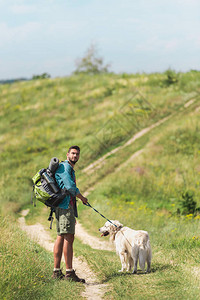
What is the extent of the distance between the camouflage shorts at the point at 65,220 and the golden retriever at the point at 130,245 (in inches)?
45.3

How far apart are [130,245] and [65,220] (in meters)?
1.38

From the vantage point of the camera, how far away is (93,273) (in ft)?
22.3

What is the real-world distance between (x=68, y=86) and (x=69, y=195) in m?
34.3

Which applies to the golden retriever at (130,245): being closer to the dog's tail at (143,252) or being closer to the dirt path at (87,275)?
the dog's tail at (143,252)

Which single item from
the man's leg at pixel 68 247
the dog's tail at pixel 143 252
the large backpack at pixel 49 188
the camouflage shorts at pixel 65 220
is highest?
the large backpack at pixel 49 188

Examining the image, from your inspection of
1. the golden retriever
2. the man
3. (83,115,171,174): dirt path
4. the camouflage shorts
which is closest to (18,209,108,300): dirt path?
the man

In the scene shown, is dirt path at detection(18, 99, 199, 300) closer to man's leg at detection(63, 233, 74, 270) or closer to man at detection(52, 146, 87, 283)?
man at detection(52, 146, 87, 283)

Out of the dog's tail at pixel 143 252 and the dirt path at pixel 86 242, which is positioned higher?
the dog's tail at pixel 143 252

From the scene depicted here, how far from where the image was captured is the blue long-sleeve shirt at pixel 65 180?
5861mm

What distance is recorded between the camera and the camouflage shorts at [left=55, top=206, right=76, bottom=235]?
19.5 ft

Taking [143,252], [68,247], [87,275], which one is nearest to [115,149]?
[87,275]

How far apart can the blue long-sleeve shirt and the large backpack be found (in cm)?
6

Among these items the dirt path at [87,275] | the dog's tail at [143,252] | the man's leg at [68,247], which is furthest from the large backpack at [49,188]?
the dog's tail at [143,252]

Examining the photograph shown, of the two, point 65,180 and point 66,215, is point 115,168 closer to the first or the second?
point 66,215
